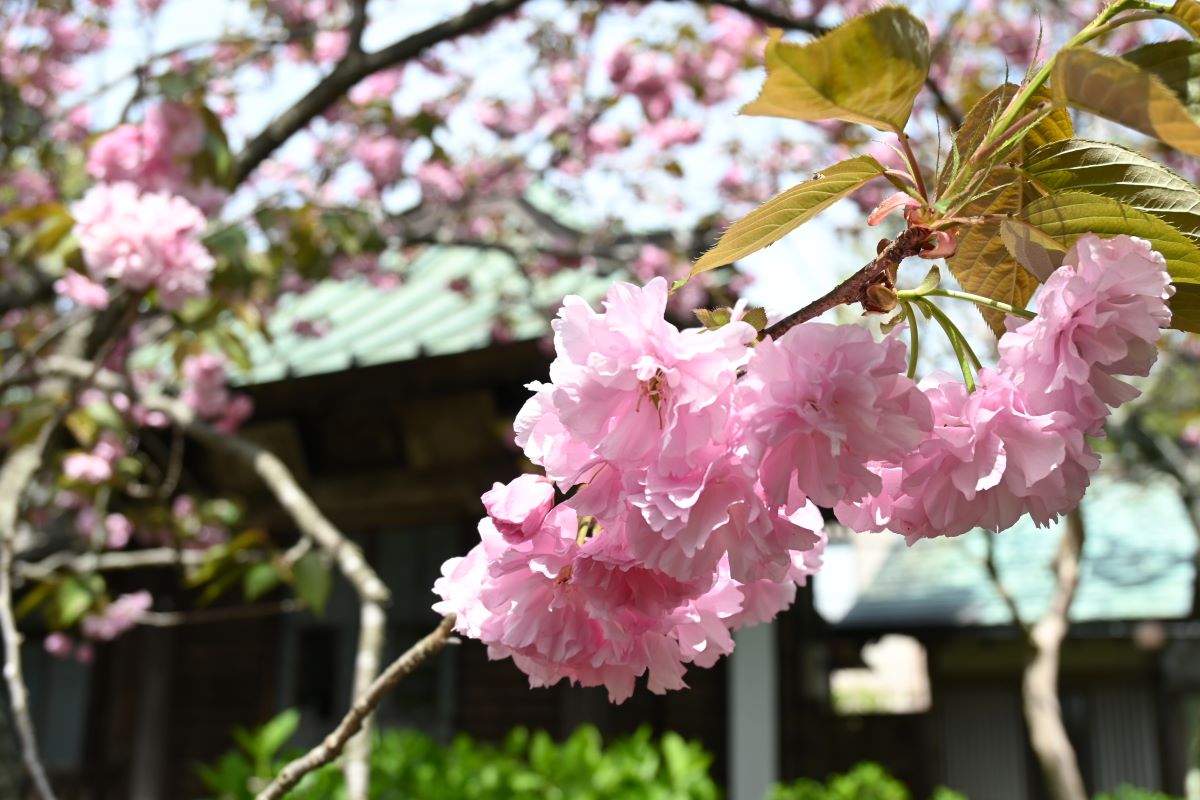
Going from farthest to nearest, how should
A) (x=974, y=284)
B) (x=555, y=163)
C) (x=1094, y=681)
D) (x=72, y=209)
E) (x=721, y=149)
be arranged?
(x=1094, y=681) < (x=721, y=149) < (x=555, y=163) < (x=72, y=209) < (x=974, y=284)

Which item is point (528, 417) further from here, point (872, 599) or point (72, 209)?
point (872, 599)

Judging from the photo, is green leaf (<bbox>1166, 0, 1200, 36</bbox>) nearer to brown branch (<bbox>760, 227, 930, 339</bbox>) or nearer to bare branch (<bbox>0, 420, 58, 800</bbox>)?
brown branch (<bbox>760, 227, 930, 339</bbox>)

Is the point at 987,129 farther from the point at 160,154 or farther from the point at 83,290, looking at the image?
the point at 83,290

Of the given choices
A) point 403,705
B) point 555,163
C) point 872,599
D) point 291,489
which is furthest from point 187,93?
point 872,599

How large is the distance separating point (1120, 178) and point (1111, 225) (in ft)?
0.12

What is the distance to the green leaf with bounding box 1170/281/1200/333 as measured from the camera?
24.3 inches

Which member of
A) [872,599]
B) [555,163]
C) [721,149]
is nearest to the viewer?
[555,163]

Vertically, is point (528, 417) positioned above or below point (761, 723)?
above

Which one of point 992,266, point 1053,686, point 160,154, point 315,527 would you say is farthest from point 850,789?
point 992,266

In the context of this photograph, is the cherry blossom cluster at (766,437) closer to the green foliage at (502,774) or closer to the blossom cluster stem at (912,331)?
the blossom cluster stem at (912,331)

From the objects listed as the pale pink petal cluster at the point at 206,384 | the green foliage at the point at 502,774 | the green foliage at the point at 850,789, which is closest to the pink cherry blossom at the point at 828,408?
the green foliage at the point at 502,774

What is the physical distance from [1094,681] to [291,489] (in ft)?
23.0

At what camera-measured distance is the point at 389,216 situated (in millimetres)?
4672

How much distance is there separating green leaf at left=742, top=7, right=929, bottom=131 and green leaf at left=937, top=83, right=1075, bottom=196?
12 centimetres
